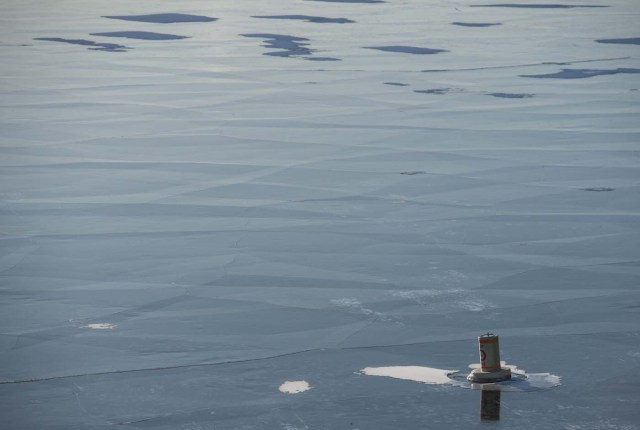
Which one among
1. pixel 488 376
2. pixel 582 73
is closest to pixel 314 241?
pixel 488 376

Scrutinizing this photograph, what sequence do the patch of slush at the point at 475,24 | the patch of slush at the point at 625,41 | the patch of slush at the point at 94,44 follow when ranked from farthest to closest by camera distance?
the patch of slush at the point at 475,24 → the patch of slush at the point at 625,41 → the patch of slush at the point at 94,44

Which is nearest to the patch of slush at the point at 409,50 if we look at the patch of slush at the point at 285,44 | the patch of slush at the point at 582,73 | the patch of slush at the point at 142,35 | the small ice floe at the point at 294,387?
the patch of slush at the point at 285,44

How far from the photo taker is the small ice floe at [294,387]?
7684 millimetres

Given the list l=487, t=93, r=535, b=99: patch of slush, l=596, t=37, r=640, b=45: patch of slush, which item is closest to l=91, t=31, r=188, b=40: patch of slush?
l=596, t=37, r=640, b=45: patch of slush

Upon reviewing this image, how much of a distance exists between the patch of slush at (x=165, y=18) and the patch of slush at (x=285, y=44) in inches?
169

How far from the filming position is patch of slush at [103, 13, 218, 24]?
35094 millimetres

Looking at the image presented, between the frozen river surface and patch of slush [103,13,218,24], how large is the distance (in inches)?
405

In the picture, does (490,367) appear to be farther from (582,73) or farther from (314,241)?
(582,73)

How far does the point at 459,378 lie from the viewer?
7.92 metres

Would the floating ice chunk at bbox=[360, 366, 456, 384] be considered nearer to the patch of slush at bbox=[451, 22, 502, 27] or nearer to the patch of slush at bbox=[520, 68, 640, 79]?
the patch of slush at bbox=[520, 68, 640, 79]

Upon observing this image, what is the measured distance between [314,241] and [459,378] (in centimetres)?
368

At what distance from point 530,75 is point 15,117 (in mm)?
8572

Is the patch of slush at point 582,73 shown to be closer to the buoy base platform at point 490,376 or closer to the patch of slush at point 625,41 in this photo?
the patch of slush at point 625,41

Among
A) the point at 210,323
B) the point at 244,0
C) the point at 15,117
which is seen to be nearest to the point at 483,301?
the point at 210,323
